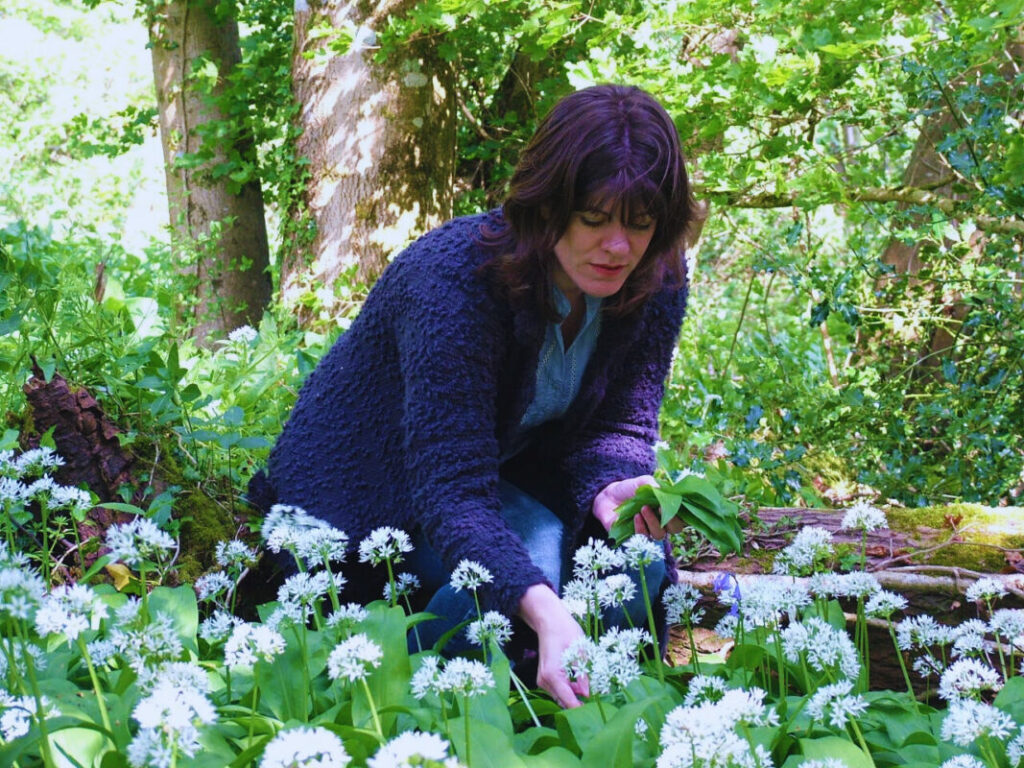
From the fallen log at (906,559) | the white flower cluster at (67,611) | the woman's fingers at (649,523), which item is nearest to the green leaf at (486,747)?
the white flower cluster at (67,611)

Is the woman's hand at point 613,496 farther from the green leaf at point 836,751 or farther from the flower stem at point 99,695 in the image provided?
the flower stem at point 99,695

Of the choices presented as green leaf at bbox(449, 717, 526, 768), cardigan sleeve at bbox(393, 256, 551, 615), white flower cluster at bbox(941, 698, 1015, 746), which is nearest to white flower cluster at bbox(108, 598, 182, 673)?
green leaf at bbox(449, 717, 526, 768)

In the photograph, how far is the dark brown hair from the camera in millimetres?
2172

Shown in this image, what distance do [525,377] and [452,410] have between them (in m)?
0.26

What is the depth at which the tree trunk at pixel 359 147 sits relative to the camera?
15.6 feet

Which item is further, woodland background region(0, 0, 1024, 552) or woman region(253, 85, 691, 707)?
woodland background region(0, 0, 1024, 552)

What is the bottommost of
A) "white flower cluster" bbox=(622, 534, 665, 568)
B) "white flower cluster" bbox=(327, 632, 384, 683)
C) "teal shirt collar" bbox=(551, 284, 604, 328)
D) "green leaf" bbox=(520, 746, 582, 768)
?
"green leaf" bbox=(520, 746, 582, 768)

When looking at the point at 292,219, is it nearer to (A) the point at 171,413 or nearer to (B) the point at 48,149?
(A) the point at 171,413

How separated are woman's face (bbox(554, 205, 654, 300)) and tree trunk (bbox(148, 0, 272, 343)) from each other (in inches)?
130

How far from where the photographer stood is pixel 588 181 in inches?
86.0

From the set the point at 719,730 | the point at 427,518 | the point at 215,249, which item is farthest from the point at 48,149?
the point at 719,730

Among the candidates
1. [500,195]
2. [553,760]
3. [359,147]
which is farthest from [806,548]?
[500,195]

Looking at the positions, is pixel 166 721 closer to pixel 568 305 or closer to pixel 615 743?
pixel 615 743

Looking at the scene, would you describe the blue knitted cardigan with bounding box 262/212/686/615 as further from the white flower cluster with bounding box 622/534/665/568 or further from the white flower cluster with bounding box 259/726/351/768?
the white flower cluster with bounding box 259/726/351/768
